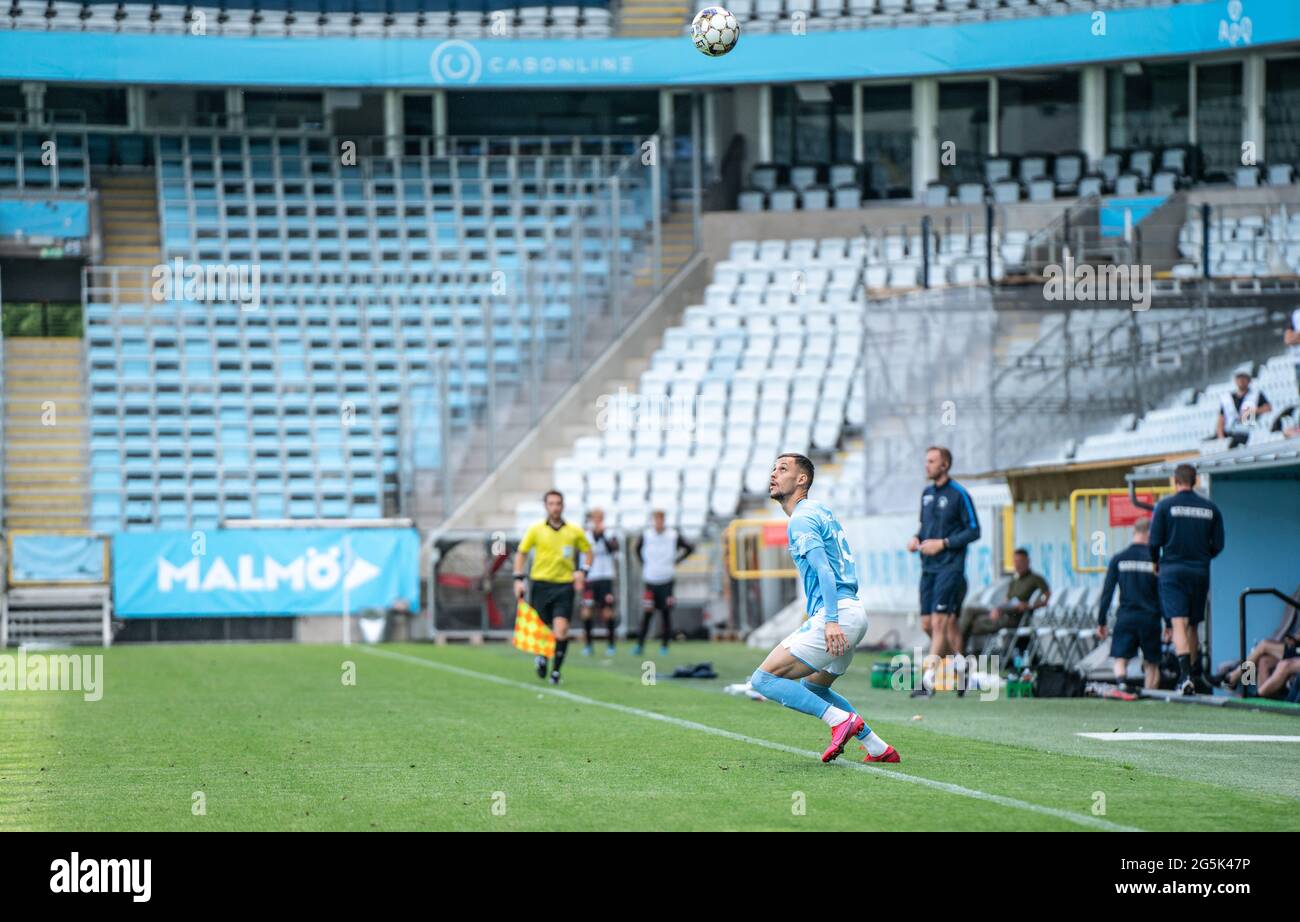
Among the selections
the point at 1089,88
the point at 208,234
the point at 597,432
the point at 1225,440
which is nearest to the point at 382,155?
the point at 208,234

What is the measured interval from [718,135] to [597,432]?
11.2 meters

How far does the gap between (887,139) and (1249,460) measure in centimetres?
2615

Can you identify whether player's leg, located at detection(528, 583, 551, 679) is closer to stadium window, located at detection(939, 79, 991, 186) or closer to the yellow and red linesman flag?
the yellow and red linesman flag

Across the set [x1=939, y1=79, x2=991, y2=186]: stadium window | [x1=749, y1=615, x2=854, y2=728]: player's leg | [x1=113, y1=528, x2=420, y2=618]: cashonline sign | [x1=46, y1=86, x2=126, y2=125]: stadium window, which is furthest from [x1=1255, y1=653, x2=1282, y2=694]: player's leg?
[x1=46, y1=86, x2=126, y2=125]: stadium window

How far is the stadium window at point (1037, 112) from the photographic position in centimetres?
4141

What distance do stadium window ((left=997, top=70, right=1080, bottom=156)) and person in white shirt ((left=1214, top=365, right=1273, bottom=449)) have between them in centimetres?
2004

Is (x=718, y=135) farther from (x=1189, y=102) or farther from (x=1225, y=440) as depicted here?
(x=1225, y=440)

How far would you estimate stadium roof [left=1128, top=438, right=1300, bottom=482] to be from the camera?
1661 centimetres

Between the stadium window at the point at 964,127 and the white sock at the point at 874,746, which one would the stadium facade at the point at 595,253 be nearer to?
the stadium window at the point at 964,127

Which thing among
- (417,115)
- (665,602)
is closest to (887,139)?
(417,115)

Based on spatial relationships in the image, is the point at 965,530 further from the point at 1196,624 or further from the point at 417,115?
the point at 417,115

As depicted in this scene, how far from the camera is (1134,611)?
722 inches

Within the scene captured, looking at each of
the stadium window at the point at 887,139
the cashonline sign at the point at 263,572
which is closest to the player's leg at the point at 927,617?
the cashonline sign at the point at 263,572
